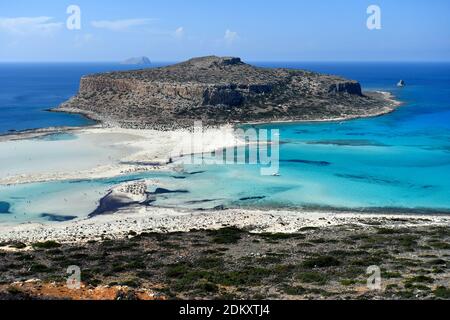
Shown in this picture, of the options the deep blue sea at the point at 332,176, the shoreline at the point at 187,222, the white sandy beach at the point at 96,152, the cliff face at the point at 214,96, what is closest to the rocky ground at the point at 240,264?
the shoreline at the point at 187,222

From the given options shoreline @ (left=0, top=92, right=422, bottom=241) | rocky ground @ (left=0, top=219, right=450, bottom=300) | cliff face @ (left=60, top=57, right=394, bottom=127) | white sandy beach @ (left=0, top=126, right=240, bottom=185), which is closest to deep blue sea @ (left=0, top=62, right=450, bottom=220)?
shoreline @ (left=0, top=92, right=422, bottom=241)

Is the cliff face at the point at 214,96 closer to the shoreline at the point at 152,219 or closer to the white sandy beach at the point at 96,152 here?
the white sandy beach at the point at 96,152


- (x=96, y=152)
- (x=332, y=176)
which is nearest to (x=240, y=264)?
(x=332, y=176)

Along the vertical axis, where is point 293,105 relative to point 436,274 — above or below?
above

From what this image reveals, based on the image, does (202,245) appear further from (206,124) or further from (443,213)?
(206,124)

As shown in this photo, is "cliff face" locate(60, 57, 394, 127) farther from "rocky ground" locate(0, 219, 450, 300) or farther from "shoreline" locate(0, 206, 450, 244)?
"rocky ground" locate(0, 219, 450, 300)

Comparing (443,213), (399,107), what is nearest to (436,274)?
A: (443,213)
